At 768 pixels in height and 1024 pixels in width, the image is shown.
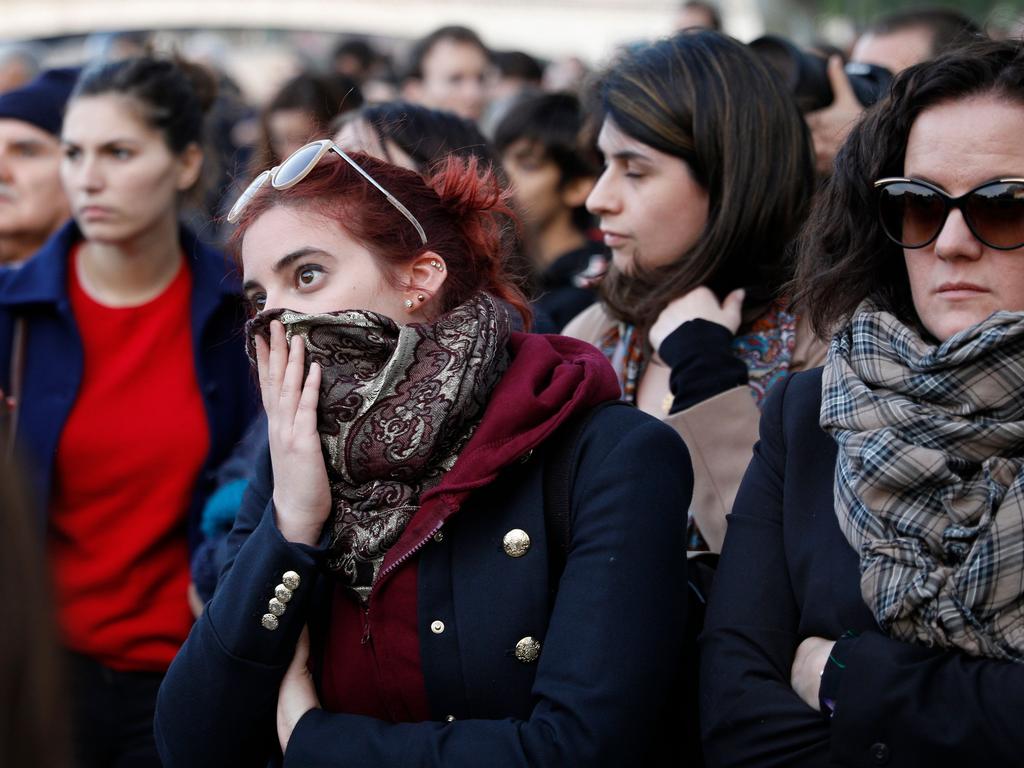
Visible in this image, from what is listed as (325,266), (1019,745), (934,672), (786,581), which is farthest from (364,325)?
(1019,745)

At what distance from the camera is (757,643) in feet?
7.88

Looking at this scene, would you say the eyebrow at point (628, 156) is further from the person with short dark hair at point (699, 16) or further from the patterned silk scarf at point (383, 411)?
the person with short dark hair at point (699, 16)

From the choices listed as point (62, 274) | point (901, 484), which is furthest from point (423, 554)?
point (62, 274)

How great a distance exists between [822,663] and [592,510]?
0.49 metres

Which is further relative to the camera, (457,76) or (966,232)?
(457,76)

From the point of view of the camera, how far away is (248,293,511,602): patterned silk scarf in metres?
2.43

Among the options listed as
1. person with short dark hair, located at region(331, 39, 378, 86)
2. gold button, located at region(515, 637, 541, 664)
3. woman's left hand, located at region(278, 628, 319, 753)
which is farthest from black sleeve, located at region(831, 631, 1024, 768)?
person with short dark hair, located at region(331, 39, 378, 86)

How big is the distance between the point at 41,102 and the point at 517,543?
3.72 meters

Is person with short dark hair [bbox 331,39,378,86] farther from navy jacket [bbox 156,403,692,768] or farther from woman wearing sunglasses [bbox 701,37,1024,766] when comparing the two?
navy jacket [bbox 156,403,692,768]

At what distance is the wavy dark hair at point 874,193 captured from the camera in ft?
8.16

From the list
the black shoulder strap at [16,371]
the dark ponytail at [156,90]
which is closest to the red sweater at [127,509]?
the black shoulder strap at [16,371]

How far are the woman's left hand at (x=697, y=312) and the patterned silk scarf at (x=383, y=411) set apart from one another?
36.5 inches

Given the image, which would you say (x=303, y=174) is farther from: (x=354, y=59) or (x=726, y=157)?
(x=354, y=59)

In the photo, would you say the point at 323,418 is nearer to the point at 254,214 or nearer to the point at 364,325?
the point at 364,325
